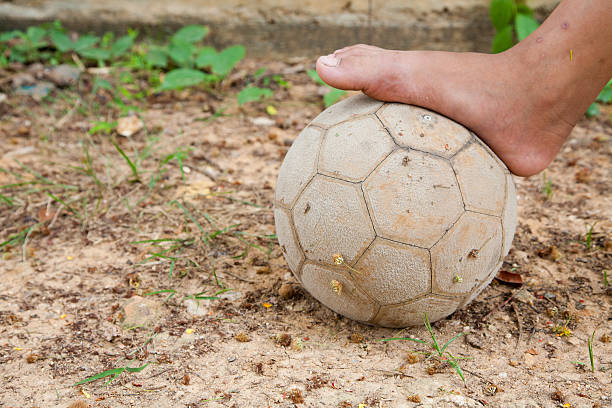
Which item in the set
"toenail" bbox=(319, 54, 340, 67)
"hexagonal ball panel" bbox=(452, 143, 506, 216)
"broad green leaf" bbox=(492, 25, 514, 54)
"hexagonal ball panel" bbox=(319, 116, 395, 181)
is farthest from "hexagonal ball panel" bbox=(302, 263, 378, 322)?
"broad green leaf" bbox=(492, 25, 514, 54)

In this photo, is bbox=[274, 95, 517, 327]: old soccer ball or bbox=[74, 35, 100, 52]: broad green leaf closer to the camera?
bbox=[274, 95, 517, 327]: old soccer ball

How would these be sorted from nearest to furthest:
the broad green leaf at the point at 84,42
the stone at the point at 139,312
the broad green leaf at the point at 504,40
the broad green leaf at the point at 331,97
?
1. the stone at the point at 139,312
2. the broad green leaf at the point at 331,97
3. the broad green leaf at the point at 504,40
4. the broad green leaf at the point at 84,42

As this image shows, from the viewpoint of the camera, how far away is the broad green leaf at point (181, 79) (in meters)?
3.79

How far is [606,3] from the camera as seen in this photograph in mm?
2039

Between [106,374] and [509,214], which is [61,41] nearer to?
[106,374]

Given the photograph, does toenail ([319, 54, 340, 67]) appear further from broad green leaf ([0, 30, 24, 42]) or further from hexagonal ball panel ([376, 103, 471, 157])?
broad green leaf ([0, 30, 24, 42])

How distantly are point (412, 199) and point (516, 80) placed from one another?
2.40 feet

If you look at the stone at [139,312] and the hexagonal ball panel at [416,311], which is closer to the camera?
the hexagonal ball panel at [416,311]

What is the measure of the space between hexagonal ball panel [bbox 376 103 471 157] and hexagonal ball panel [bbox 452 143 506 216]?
47mm

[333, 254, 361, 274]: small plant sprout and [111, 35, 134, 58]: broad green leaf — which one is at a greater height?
[111, 35, 134, 58]: broad green leaf

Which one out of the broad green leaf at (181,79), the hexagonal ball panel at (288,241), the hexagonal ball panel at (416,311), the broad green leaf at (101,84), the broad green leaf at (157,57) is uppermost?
the broad green leaf at (157,57)

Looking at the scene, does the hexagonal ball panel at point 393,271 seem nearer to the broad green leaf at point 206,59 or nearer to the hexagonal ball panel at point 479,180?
the hexagonal ball panel at point 479,180

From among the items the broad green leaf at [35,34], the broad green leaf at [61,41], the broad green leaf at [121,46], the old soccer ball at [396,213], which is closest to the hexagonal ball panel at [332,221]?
the old soccer ball at [396,213]

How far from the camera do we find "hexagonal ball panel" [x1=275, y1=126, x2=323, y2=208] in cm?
199
